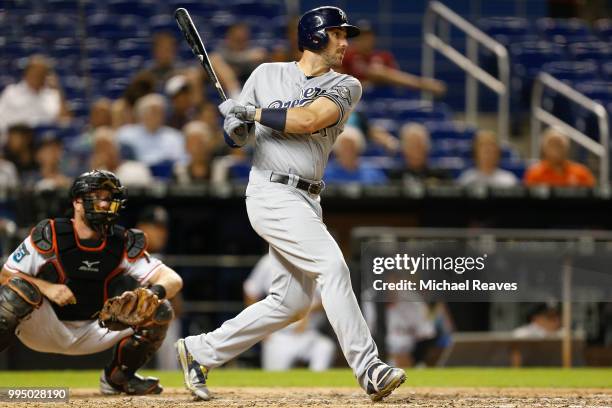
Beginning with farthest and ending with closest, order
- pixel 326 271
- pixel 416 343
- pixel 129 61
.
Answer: pixel 129 61
pixel 416 343
pixel 326 271

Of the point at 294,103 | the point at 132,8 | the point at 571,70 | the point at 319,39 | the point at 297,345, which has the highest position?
the point at 132,8

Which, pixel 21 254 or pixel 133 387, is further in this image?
pixel 133 387

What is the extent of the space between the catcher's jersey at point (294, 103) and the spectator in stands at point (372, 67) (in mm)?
5799

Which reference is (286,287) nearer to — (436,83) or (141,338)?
(141,338)

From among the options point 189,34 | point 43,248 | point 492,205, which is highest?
point 189,34

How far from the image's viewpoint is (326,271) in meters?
4.78

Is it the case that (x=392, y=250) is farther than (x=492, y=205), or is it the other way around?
(x=492, y=205)

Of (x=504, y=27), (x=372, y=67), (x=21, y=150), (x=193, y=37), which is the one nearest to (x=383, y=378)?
(x=193, y=37)

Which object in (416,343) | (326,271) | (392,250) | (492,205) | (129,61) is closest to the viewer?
(326,271)

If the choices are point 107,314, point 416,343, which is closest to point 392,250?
point 416,343

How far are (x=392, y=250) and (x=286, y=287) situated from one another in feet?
5.72

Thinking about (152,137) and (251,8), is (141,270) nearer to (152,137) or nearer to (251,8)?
(152,137)

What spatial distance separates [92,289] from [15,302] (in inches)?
15.6

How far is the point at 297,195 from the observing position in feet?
16.1
